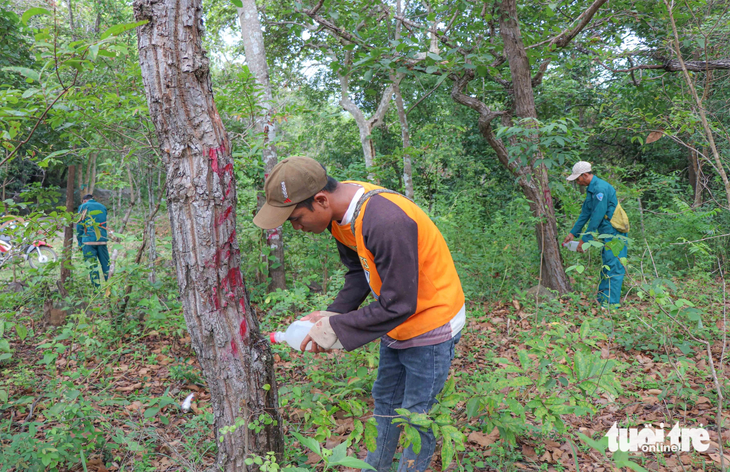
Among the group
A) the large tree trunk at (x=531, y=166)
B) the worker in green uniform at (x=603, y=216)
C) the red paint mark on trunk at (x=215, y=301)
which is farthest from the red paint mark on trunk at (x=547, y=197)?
→ the red paint mark on trunk at (x=215, y=301)

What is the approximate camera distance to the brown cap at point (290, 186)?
6.64 feet

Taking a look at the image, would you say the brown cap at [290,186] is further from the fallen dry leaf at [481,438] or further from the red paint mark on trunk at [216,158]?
the fallen dry leaf at [481,438]

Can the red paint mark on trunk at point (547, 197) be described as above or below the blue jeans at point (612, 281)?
above

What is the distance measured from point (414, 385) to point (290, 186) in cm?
120

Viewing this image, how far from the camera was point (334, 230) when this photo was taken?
239cm

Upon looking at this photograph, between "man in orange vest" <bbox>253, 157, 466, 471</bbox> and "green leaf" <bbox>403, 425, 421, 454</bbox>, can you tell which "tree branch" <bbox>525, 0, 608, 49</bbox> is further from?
"green leaf" <bbox>403, 425, 421, 454</bbox>

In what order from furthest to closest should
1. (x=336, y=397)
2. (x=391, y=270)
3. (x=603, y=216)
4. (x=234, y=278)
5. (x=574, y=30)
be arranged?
(x=603, y=216), (x=574, y=30), (x=336, y=397), (x=234, y=278), (x=391, y=270)

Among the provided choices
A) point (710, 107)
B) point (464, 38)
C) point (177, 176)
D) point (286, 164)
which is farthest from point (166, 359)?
point (710, 107)

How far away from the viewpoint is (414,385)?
7.25ft

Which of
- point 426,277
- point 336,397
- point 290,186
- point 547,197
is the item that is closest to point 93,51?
point 290,186

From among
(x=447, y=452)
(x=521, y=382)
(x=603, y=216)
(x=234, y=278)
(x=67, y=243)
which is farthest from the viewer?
(x=603, y=216)

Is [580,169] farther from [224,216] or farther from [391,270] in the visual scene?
[224,216]

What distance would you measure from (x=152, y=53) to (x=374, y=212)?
1317 millimetres
